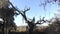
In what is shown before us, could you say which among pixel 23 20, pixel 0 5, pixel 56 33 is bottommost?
pixel 56 33

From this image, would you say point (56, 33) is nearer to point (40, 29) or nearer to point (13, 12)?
point (40, 29)

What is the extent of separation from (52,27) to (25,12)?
3.50m

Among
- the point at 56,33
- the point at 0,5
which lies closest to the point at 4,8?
the point at 0,5

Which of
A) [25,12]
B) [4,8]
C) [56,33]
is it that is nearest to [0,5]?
[4,8]

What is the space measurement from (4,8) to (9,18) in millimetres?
1329

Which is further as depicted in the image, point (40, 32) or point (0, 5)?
point (40, 32)

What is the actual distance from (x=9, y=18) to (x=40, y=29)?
145 inches

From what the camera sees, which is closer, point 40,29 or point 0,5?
point 0,5

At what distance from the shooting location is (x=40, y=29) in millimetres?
25234

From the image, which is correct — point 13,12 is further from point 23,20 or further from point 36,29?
point 36,29

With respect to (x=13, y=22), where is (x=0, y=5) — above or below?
above

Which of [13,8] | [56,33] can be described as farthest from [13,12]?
[56,33]

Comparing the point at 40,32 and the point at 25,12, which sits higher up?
the point at 25,12

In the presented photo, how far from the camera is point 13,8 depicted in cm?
2388
